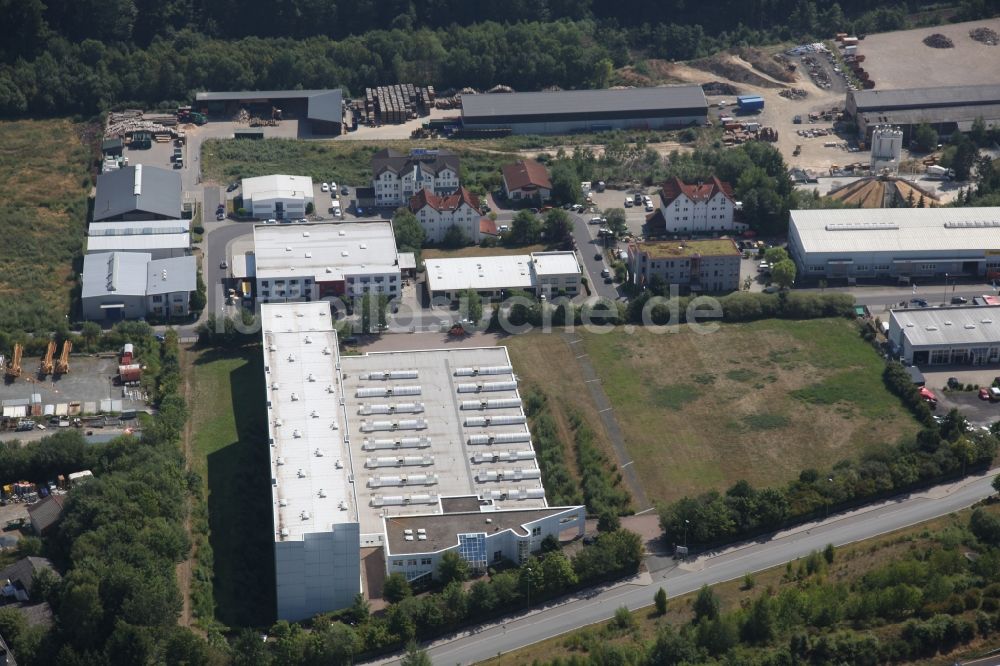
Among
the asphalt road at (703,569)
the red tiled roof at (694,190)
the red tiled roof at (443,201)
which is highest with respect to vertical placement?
the red tiled roof at (443,201)

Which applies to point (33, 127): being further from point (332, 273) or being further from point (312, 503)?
point (312, 503)

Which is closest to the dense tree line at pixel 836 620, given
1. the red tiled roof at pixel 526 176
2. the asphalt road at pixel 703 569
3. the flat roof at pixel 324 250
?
the asphalt road at pixel 703 569

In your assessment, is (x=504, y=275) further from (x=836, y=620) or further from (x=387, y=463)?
(x=836, y=620)

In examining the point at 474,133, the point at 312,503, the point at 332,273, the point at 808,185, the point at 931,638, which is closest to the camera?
the point at 931,638

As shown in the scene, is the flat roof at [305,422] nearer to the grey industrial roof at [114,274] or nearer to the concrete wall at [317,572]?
the concrete wall at [317,572]

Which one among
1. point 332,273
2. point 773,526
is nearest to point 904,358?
point 773,526

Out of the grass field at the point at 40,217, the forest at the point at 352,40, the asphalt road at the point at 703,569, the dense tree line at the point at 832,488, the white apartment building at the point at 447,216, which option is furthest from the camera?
the forest at the point at 352,40

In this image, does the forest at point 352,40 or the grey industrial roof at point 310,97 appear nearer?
the grey industrial roof at point 310,97
